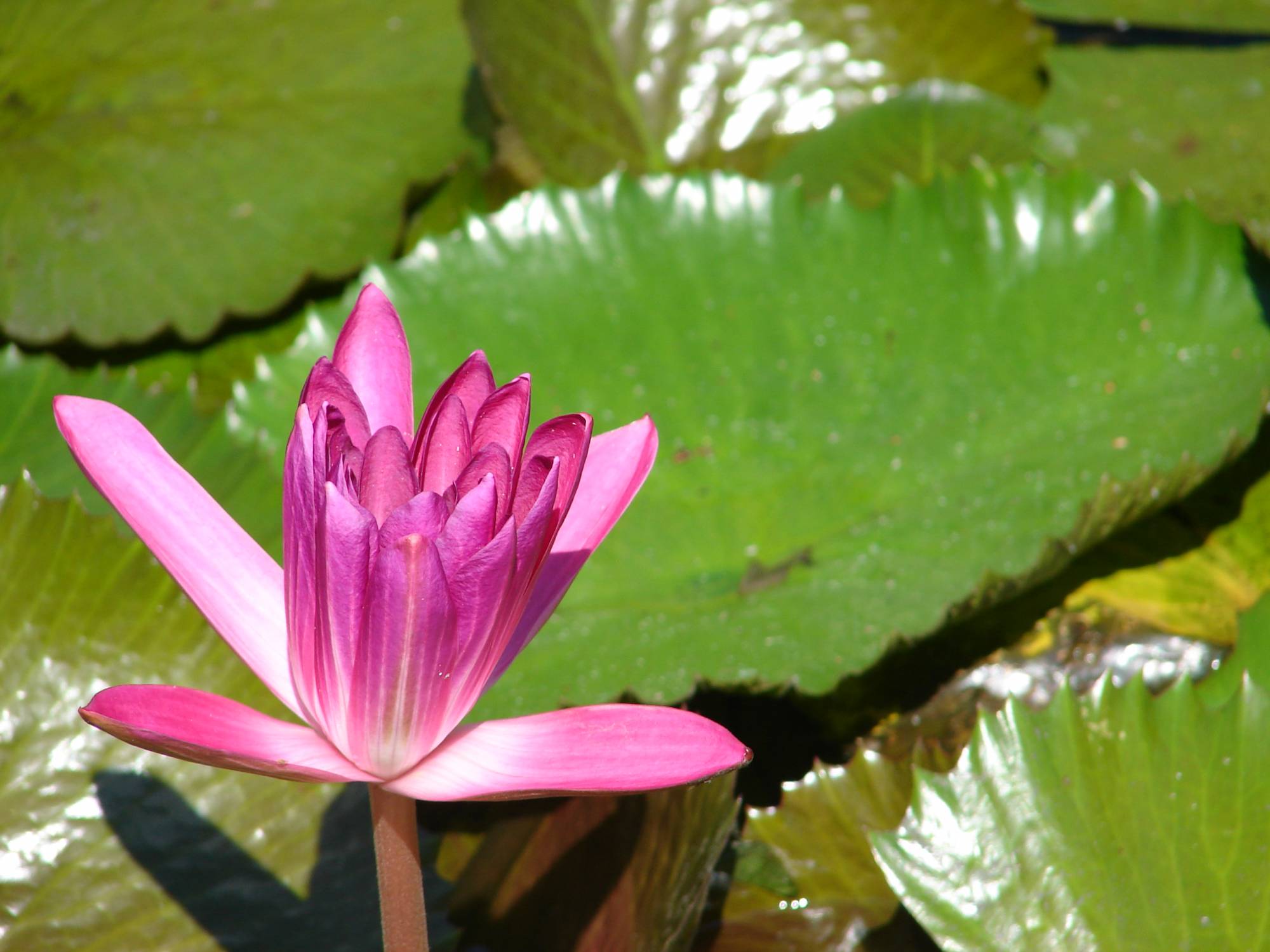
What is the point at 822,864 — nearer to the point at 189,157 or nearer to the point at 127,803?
the point at 127,803

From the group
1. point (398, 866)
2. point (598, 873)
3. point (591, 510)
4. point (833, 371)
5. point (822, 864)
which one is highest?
point (591, 510)

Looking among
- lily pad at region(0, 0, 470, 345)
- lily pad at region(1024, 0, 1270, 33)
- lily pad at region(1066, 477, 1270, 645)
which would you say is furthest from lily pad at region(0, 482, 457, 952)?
lily pad at region(1024, 0, 1270, 33)

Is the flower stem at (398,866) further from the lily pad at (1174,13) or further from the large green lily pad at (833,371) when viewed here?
the lily pad at (1174,13)

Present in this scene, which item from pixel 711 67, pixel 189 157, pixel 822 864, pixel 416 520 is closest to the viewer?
pixel 416 520

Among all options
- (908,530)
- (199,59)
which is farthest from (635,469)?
(199,59)

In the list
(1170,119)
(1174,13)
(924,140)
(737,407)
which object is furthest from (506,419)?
(1174,13)

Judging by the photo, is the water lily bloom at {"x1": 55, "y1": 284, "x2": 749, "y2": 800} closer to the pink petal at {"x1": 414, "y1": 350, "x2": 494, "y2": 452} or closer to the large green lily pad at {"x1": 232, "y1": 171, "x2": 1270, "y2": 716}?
the pink petal at {"x1": 414, "y1": 350, "x2": 494, "y2": 452}

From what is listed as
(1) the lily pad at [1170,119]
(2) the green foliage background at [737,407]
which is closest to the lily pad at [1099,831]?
(2) the green foliage background at [737,407]
